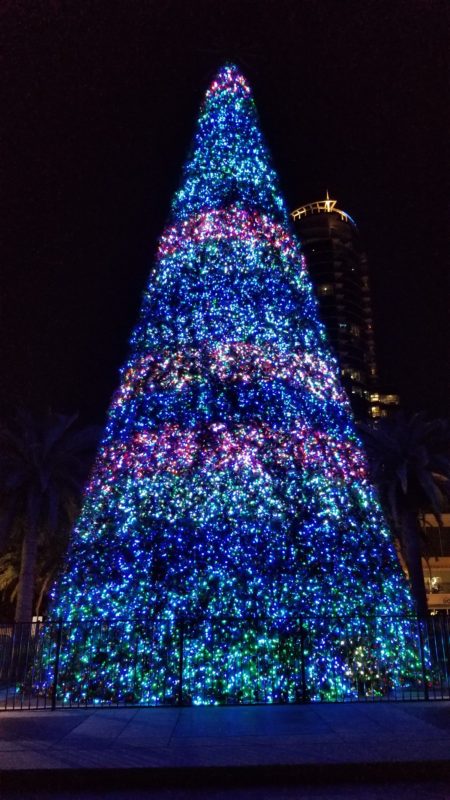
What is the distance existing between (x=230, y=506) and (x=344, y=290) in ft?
285

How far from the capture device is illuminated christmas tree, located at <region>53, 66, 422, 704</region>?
353 inches

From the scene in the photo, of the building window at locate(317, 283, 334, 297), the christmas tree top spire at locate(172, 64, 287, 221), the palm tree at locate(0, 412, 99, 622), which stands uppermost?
the building window at locate(317, 283, 334, 297)

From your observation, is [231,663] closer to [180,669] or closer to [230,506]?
[180,669]

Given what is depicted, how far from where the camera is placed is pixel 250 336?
38.5 ft

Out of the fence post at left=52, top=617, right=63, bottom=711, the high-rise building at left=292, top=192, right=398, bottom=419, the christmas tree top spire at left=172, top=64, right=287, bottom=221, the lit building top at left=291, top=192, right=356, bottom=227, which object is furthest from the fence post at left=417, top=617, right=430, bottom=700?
the lit building top at left=291, top=192, right=356, bottom=227

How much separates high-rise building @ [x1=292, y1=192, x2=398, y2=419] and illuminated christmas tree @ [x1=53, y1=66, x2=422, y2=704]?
238ft

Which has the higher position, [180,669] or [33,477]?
[33,477]

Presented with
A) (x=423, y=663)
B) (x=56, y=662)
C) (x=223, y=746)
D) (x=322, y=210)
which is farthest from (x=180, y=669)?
(x=322, y=210)

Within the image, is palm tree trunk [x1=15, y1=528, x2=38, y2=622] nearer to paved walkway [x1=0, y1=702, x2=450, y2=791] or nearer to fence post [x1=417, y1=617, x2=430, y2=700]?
paved walkway [x1=0, y1=702, x2=450, y2=791]

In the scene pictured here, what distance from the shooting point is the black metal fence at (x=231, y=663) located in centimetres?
884

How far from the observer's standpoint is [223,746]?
6.42 metres

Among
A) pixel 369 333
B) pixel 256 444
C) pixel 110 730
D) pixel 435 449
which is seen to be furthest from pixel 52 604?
pixel 369 333

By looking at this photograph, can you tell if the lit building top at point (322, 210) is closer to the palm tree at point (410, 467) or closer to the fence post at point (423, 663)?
the palm tree at point (410, 467)

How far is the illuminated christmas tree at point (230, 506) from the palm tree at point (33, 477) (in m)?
6.97
